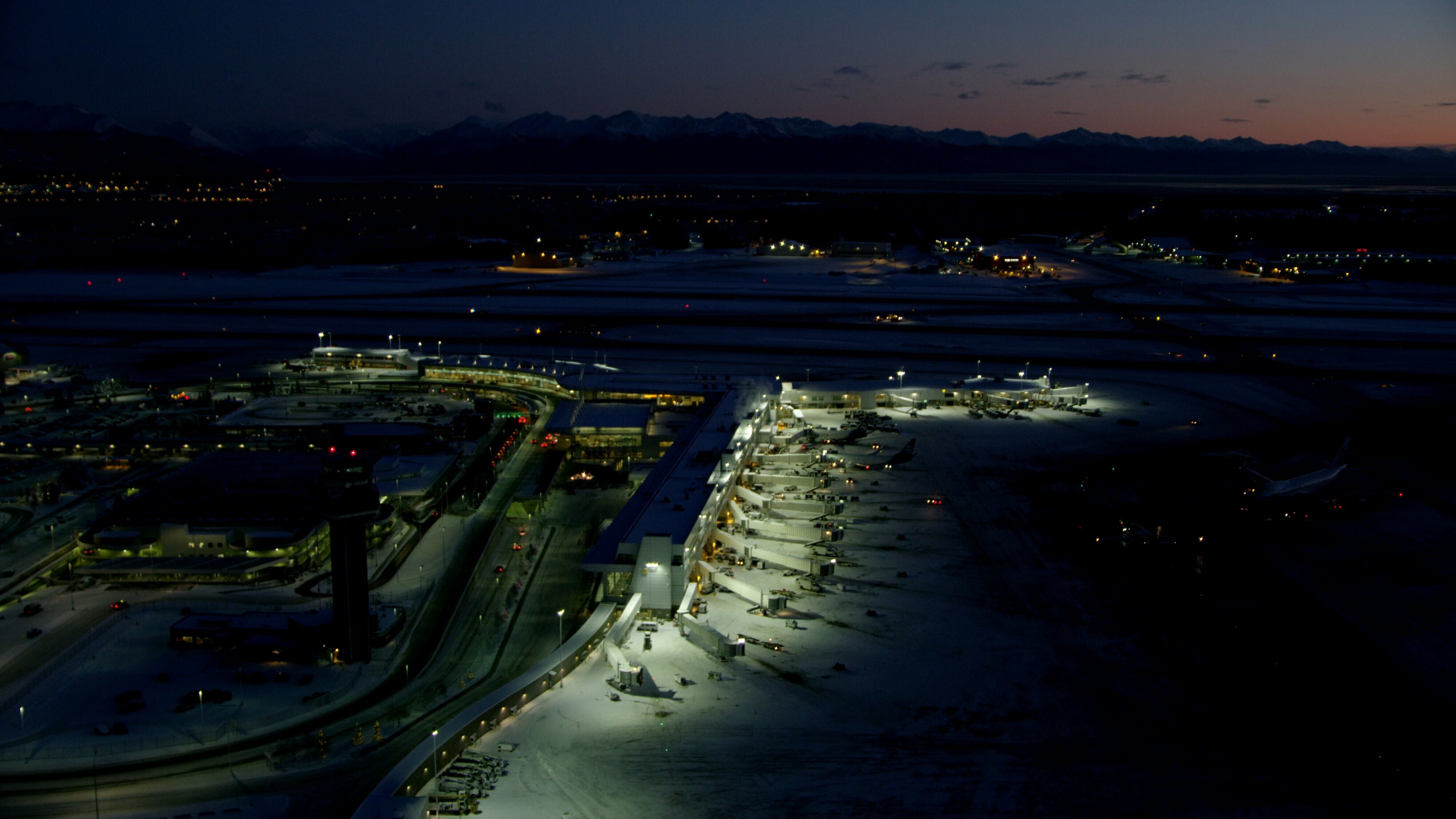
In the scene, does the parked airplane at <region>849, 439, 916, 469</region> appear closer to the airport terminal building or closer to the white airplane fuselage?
the airport terminal building

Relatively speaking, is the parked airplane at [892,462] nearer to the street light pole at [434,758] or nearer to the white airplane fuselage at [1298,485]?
the white airplane fuselage at [1298,485]

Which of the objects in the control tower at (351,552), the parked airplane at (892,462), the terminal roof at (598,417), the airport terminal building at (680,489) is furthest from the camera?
the terminal roof at (598,417)

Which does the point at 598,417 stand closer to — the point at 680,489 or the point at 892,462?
the point at 892,462

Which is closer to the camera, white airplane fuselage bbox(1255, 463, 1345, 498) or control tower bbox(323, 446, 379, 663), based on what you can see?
control tower bbox(323, 446, 379, 663)

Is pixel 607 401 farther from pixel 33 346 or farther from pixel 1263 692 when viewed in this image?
pixel 33 346

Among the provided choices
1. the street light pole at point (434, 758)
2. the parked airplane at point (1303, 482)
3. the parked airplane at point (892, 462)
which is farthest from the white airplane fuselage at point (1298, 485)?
the street light pole at point (434, 758)

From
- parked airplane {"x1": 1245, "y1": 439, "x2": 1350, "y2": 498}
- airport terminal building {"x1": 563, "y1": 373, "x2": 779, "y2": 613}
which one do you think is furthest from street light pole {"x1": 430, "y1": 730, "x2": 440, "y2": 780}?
parked airplane {"x1": 1245, "y1": 439, "x2": 1350, "y2": 498}

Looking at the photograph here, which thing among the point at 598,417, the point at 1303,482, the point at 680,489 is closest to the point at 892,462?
the point at 680,489

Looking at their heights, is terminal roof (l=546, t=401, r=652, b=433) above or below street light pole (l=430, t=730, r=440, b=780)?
above

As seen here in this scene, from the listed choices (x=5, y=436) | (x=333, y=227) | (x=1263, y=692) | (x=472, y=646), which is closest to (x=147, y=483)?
(x=5, y=436)
